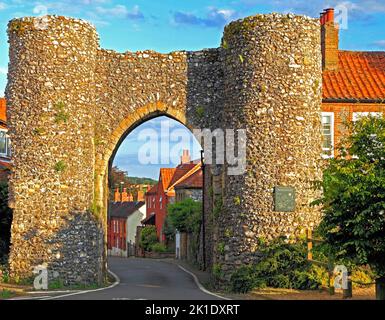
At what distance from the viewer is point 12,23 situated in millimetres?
23359

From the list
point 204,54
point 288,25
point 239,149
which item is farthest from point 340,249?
point 204,54

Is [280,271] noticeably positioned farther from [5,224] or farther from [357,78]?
[5,224]

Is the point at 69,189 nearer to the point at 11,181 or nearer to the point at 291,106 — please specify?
the point at 11,181

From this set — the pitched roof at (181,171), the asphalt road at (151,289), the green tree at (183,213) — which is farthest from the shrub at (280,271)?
the pitched roof at (181,171)

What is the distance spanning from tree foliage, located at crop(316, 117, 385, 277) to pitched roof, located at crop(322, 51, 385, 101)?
33.9 ft

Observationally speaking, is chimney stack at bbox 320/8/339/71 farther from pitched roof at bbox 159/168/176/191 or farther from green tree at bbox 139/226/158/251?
pitched roof at bbox 159/168/176/191

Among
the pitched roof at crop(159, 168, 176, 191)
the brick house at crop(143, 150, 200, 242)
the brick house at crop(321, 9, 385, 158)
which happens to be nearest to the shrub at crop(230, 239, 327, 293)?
the brick house at crop(321, 9, 385, 158)

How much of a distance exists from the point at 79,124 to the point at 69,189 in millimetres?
2073

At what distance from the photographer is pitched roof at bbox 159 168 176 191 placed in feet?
208

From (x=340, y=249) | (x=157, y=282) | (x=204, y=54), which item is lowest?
(x=157, y=282)

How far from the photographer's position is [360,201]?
15367 mm

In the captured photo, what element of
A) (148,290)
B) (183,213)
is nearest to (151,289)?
(148,290)

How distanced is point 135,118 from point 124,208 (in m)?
57.0

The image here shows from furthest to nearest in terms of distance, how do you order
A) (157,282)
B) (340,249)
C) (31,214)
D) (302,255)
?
(157,282), (31,214), (302,255), (340,249)
